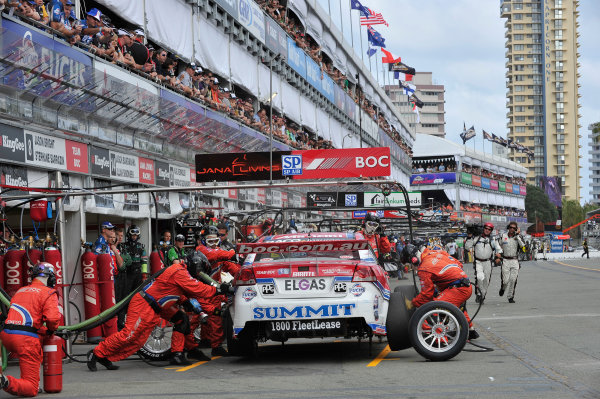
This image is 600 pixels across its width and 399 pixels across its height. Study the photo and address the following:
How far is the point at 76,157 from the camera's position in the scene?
17719 mm

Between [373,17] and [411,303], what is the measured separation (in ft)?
160

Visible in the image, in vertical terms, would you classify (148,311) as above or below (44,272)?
below

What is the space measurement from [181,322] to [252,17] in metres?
27.0

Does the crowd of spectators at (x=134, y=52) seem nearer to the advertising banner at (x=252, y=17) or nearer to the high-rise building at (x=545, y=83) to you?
the advertising banner at (x=252, y=17)

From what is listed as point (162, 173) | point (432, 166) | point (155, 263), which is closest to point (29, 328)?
point (155, 263)

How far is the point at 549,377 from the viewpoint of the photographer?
8805 millimetres

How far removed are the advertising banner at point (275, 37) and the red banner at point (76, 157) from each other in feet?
70.0

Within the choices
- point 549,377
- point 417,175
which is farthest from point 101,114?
point 417,175

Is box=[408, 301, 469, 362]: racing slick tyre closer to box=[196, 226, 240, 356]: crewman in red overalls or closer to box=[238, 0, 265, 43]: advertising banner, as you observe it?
box=[196, 226, 240, 356]: crewman in red overalls

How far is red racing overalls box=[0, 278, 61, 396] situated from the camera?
339 inches

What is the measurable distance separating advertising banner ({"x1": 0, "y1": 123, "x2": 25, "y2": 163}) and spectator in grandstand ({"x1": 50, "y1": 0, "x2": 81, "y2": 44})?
111 inches

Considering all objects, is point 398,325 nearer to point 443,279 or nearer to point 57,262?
point 443,279

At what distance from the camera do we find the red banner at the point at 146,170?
68.7 feet

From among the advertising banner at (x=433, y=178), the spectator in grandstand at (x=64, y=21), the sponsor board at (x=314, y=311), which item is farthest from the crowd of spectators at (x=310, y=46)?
the advertising banner at (x=433, y=178)
